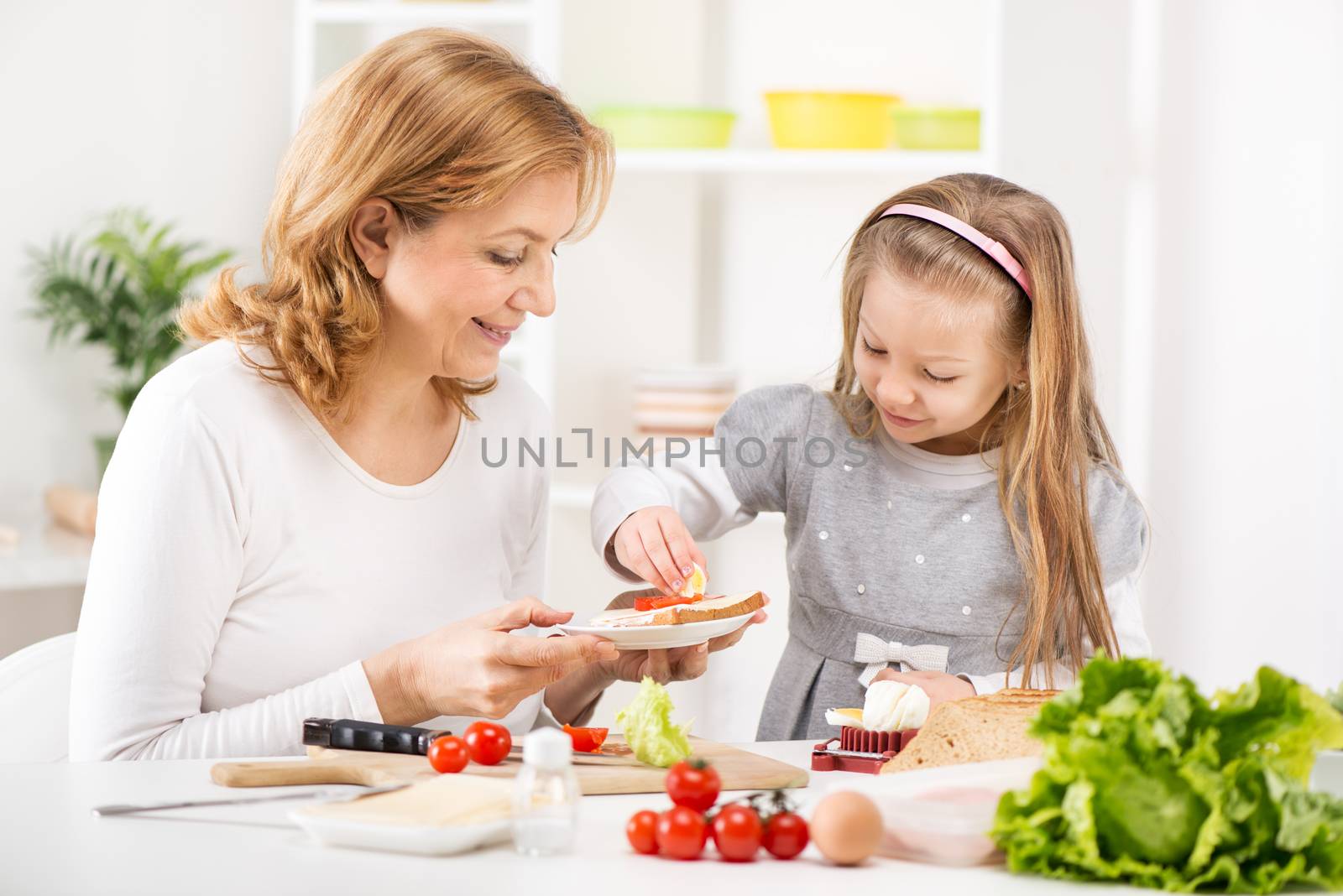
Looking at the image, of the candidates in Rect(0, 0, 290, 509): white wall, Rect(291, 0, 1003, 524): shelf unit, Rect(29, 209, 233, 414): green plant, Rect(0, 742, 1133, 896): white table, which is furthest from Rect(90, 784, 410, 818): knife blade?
Rect(0, 0, 290, 509): white wall

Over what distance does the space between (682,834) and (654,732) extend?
334 millimetres

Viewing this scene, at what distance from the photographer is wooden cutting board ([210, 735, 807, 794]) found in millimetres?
1253

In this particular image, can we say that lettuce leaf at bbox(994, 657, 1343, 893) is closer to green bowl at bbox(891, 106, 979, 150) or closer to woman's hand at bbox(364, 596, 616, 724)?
woman's hand at bbox(364, 596, 616, 724)

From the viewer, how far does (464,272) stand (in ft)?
5.63

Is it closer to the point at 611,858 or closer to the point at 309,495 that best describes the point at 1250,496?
the point at 309,495

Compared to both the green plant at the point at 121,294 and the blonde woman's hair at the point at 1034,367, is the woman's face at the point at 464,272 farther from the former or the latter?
the green plant at the point at 121,294

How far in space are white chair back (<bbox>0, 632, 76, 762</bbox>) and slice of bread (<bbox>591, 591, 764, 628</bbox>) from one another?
26.5 inches

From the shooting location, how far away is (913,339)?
6.28ft

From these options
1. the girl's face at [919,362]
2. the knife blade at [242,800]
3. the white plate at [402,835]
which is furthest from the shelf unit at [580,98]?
the white plate at [402,835]

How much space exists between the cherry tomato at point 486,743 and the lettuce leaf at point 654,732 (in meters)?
0.13

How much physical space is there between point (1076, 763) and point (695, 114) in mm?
2526

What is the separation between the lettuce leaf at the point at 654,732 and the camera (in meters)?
1.38

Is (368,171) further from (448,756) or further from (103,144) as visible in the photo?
(103,144)

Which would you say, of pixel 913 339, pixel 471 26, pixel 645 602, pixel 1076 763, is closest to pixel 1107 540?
pixel 913 339
